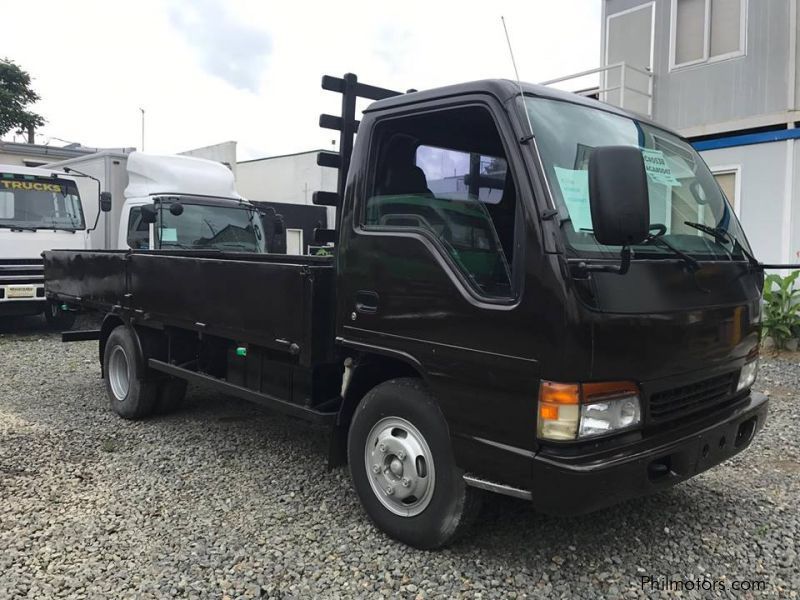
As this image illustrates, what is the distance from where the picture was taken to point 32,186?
11062 mm

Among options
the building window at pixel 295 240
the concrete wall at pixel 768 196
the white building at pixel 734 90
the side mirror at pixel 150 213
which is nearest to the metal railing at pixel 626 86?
the white building at pixel 734 90

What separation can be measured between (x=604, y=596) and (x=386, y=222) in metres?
2.12

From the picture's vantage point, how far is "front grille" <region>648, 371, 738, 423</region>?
117 inches

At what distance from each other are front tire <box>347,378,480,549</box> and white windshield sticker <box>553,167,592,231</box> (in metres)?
Answer: 1.14

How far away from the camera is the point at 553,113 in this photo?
316cm

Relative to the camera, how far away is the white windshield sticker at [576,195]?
9.38 ft

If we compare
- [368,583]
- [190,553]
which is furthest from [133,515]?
[368,583]

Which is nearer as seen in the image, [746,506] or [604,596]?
[604,596]

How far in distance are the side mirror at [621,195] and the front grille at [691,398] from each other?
83 cm

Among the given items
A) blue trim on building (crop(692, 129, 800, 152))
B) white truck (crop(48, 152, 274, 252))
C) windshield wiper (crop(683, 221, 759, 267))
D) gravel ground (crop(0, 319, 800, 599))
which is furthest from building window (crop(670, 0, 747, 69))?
windshield wiper (crop(683, 221, 759, 267))

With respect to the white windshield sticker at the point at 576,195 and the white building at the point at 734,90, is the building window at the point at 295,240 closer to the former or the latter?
the white building at the point at 734,90

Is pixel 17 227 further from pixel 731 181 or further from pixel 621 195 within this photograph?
pixel 731 181

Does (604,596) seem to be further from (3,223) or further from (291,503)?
(3,223)

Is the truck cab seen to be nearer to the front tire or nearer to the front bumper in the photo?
the front tire
